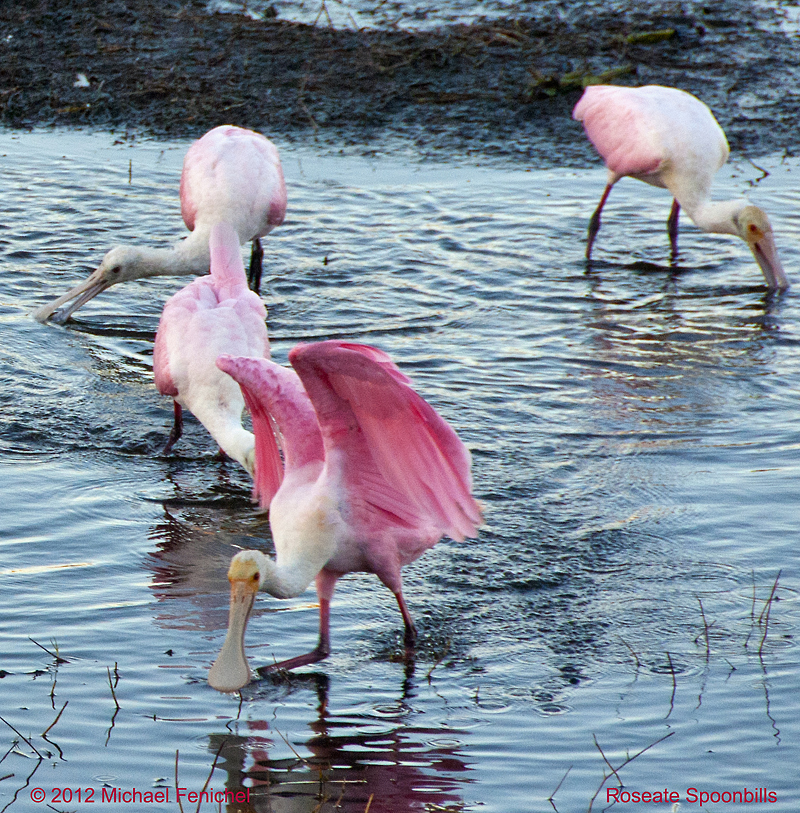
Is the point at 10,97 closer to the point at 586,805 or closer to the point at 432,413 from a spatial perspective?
the point at 432,413

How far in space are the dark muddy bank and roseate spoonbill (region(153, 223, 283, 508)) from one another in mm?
4443

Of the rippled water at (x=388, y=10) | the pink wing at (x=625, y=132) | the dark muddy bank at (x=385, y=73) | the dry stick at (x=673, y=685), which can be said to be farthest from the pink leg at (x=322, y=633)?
the rippled water at (x=388, y=10)

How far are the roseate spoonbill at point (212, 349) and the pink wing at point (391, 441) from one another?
0.99m

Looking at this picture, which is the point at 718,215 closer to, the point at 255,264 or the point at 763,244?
the point at 763,244

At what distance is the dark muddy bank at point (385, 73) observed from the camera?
435 inches

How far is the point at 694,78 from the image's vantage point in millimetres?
11898

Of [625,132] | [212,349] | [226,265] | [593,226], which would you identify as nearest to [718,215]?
[593,226]

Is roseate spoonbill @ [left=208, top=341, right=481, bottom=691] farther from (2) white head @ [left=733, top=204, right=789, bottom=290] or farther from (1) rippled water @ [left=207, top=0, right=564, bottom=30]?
(1) rippled water @ [left=207, top=0, right=564, bottom=30]

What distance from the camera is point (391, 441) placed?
4.62 metres

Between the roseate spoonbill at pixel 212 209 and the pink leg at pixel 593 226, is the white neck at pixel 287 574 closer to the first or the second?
the roseate spoonbill at pixel 212 209

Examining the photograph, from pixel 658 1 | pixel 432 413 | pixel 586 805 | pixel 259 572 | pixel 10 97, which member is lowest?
pixel 586 805

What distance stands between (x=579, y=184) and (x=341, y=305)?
2.97m

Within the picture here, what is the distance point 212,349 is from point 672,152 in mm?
4133

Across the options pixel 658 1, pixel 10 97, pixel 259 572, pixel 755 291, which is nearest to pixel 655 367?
pixel 755 291
